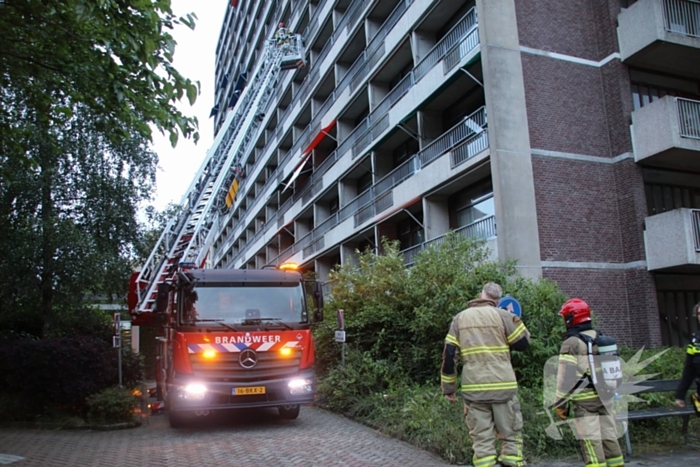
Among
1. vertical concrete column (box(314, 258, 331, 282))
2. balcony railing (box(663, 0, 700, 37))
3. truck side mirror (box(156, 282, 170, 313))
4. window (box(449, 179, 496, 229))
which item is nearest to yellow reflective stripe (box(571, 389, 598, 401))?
A: truck side mirror (box(156, 282, 170, 313))

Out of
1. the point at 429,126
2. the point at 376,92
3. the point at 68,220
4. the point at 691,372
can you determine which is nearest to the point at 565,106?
the point at 429,126

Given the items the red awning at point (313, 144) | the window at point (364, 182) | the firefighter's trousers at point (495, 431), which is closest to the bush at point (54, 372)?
the firefighter's trousers at point (495, 431)

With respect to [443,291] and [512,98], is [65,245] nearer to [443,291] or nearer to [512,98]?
[443,291]

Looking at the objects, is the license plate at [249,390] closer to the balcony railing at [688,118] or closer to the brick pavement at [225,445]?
the brick pavement at [225,445]

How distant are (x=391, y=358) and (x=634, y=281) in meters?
8.38

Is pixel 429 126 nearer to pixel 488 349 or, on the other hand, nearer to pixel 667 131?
pixel 667 131

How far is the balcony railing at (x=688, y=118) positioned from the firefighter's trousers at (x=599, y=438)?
12581 mm

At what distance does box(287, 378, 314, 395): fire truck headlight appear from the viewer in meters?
9.88

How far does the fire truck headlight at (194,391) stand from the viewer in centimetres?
937

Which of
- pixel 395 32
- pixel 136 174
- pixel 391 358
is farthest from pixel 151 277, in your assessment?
pixel 395 32

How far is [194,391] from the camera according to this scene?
30.8ft

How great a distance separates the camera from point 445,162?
704 inches

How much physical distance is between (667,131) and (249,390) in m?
12.9

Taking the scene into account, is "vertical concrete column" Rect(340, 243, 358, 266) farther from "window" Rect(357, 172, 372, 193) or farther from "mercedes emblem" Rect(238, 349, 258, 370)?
"mercedes emblem" Rect(238, 349, 258, 370)
